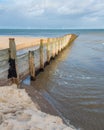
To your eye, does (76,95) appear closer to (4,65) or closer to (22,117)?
(4,65)

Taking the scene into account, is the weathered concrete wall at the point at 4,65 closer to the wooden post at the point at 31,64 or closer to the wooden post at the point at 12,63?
the wooden post at the point at 12,63

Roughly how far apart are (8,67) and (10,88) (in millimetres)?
1738

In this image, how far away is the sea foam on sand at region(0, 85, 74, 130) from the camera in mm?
4363

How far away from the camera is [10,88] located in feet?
21.8

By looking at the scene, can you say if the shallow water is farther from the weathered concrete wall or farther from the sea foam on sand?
the weathered concrete wall

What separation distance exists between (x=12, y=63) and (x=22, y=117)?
12.4 feet

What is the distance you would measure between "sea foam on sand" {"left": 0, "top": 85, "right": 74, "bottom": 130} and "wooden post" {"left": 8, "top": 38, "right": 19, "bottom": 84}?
222 centimetres

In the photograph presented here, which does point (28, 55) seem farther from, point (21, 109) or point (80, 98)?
point (21, 109)

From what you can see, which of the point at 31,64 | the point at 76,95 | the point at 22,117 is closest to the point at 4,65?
the point at 31,64

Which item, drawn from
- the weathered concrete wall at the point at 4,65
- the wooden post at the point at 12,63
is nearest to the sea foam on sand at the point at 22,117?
the weathered concrete wall at the point at 4,65

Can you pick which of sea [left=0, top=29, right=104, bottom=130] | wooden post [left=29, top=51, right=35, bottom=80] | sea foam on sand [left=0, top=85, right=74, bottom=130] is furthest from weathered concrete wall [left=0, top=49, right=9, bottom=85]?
wooden post [left=29, top=51, right=35, bottom=80]

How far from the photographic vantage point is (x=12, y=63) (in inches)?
327

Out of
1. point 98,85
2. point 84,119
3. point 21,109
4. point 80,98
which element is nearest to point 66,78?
point 98,85

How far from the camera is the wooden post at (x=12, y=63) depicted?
26.7ft
